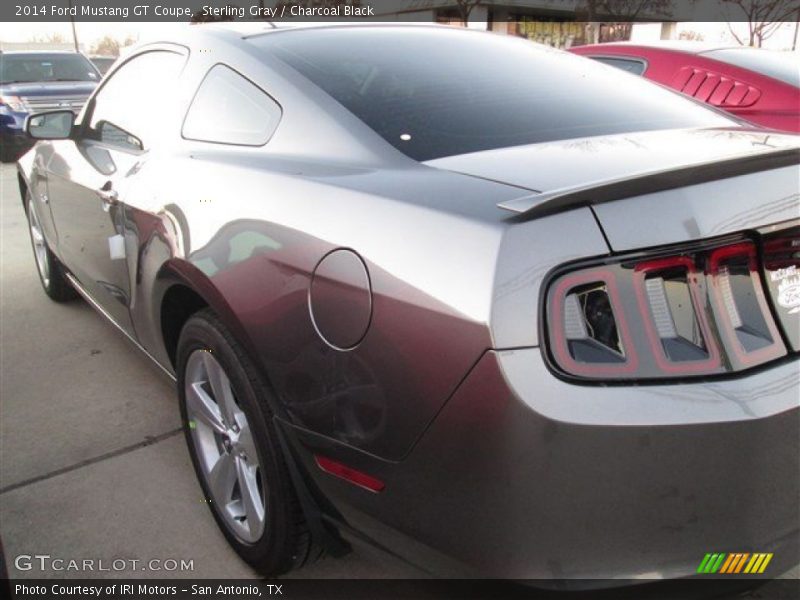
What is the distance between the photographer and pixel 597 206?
1.33 metres

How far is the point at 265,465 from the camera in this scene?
6.16 feet

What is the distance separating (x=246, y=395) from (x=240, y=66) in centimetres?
110

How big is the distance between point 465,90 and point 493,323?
1141 mm

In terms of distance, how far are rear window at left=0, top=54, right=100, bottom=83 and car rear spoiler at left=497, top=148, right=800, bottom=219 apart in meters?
12.1

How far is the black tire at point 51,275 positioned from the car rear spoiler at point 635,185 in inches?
146

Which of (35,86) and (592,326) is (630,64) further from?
(35,86)

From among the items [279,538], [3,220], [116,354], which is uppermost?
[279,538]

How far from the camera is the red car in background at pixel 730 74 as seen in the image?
13.7ft

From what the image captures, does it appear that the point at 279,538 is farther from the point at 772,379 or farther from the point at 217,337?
the point at 772,379

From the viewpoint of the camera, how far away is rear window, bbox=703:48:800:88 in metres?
4.27

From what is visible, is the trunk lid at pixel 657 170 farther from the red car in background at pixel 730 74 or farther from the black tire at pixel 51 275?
the black tire at pixel 51 275

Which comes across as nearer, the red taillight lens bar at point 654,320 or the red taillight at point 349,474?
the red taillight lens bar at point 654,320

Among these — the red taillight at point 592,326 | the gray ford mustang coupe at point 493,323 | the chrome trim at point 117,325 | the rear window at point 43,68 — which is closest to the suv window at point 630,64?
the gray ford mustang coupe at point 493,323

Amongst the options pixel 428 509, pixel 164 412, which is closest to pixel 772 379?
pixel 428 509
